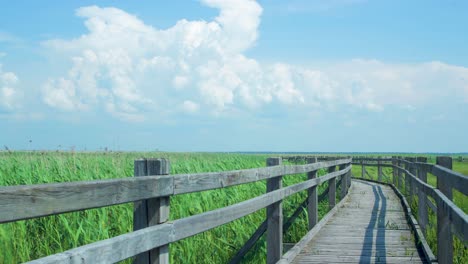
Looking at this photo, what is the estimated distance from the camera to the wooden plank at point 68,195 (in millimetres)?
2426

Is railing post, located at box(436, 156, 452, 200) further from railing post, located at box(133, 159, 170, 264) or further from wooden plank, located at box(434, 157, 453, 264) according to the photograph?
railing post, located at box(133, 159, 170, 264)

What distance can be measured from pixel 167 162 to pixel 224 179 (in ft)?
4.02

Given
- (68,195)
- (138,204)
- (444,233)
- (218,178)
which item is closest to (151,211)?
(138,204)

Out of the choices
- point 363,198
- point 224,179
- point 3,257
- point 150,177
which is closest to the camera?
point 150,177

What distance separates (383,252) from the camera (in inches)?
324

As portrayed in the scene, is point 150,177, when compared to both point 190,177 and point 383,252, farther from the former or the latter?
point 383,252

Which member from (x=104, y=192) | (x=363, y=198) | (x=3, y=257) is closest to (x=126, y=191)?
(x=104, y=192)

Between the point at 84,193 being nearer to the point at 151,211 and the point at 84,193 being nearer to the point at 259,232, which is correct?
the point at 151,211

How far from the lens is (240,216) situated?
18.2 ft

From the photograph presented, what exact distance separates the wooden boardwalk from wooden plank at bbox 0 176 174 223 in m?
4.33

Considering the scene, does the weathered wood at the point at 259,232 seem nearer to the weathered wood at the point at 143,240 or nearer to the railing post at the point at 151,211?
the weathered wood at the point at 143,240

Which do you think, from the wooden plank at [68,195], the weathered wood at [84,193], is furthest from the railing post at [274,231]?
the wooden plank at [68,195]

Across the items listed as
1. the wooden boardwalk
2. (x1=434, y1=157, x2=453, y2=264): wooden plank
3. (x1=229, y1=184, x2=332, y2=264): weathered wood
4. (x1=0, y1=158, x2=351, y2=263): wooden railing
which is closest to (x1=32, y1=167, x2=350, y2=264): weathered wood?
(x1=0, y1=158, x2=351, y2=263): wooden railing

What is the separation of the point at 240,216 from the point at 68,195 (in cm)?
293
